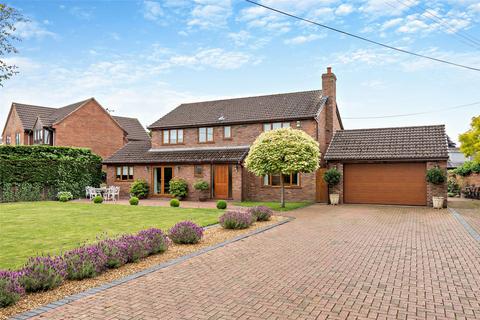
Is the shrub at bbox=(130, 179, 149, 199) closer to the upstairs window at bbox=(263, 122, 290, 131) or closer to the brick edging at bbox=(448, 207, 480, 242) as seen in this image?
the upstairs window at bbox=(263, 122, 290, 131)

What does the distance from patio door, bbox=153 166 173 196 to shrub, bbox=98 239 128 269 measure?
18827 mm

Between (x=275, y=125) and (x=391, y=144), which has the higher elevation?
(x=275, y=125)

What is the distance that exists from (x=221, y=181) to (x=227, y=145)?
3045 mm

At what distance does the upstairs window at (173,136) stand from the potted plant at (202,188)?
16.8ft

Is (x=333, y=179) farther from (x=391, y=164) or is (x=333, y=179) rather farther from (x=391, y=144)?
(x=391, y=144)

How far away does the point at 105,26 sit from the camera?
13562 mm

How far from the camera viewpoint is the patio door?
87.9 feet

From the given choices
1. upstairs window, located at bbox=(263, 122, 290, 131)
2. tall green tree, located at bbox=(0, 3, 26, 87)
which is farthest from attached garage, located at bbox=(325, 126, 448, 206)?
tall green tree, located at bbox=(0, 3, 26, 87)

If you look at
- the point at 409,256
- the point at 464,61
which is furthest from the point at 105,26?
the point at 464,61

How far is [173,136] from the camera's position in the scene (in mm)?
28703

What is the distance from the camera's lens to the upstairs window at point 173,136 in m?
28.4

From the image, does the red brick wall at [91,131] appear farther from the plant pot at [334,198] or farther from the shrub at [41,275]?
the shrub at [41,275]

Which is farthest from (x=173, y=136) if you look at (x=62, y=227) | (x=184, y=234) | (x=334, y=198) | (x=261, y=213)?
(x=184, y=234)

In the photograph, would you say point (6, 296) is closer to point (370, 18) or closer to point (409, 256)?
point (409, 256)
